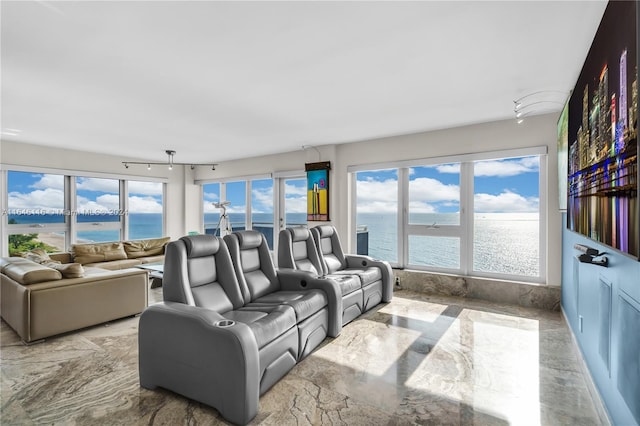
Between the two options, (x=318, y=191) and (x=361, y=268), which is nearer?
(x=361, y=268)

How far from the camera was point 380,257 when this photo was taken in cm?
543

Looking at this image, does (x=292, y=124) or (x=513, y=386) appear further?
(x=292, y=124)

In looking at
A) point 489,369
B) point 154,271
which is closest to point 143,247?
point 154,271

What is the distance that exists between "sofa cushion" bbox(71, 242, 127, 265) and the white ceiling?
2.04 metres

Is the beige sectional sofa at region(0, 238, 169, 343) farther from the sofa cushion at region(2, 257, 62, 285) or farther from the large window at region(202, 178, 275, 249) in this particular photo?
the large window at region(202, 178, 275, 249)

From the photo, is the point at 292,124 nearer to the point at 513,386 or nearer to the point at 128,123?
the point at 128,123

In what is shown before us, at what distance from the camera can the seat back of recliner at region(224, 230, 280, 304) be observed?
117 inches

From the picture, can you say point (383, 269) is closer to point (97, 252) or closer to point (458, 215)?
point (458, 215)

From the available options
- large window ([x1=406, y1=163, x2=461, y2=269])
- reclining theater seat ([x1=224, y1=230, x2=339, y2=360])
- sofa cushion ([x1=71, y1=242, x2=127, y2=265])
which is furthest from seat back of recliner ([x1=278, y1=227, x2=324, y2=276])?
sofa cushion ([x1=71, y1=242, x2=127, y2=265])

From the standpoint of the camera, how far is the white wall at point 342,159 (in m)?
3.97

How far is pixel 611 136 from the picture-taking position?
5.17 ft

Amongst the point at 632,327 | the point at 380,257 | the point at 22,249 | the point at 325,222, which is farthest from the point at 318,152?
the point at 22,249

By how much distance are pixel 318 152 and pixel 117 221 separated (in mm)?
4505

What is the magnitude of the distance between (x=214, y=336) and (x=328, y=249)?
9.03 feet
